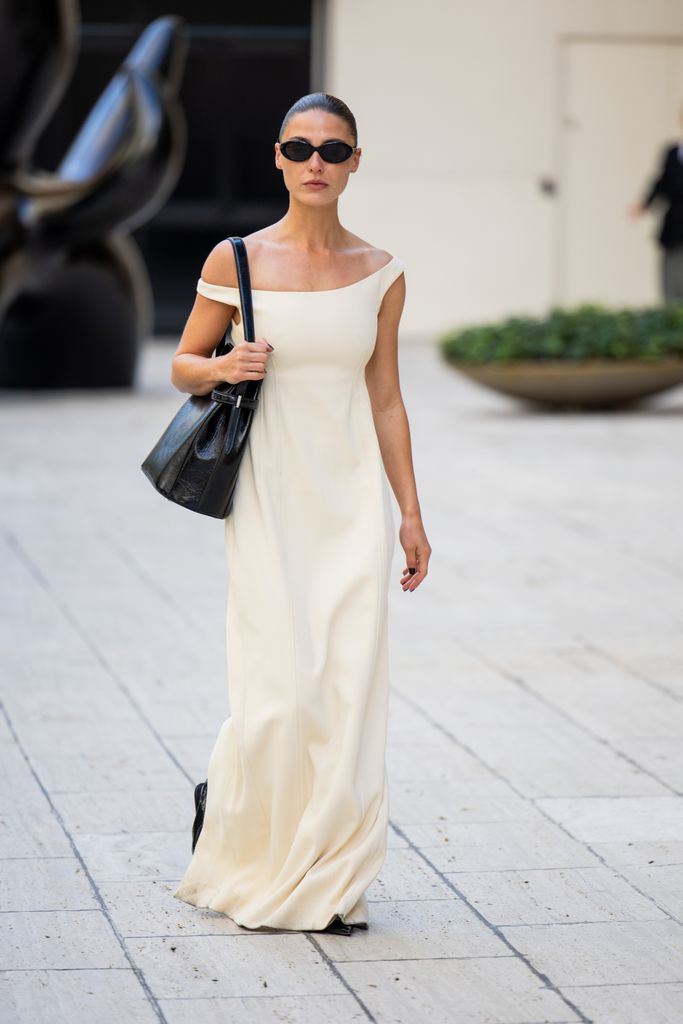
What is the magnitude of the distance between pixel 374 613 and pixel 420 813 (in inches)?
43.5

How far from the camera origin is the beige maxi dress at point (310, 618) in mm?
3746

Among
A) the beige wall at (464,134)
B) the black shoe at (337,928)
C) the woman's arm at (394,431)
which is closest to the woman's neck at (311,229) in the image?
the woman's arm at (394,431)

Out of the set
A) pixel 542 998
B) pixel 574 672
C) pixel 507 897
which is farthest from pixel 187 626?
pixel 542 998

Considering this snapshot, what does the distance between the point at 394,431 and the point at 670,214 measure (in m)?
14.5

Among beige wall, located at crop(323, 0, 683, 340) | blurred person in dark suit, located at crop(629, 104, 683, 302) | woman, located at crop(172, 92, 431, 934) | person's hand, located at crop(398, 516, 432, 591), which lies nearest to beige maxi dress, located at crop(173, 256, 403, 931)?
woman, located at crop(172, 92, 431, 934)

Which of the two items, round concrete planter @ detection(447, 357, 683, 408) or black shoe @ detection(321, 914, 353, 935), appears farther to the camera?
round concrete planter @ detection(447, 357, 683, 408)

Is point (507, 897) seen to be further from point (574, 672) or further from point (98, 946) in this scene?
point (574, 672)

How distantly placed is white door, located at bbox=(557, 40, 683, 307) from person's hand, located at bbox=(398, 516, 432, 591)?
17961 mm

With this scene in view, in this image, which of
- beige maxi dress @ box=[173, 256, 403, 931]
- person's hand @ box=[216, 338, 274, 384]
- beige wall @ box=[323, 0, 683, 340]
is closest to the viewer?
person's hand @ box=[216, 338, 274, 384]

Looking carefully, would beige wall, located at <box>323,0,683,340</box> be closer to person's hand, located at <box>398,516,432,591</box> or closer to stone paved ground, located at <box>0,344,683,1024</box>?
stone paved ground, located at <box>0,344,683,1024</box>

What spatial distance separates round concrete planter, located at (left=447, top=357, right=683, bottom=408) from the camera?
13.8m

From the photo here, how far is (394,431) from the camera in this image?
3934mm

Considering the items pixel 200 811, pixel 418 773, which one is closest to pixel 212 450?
pixel 200 811

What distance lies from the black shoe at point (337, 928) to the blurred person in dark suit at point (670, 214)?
14184 mm
